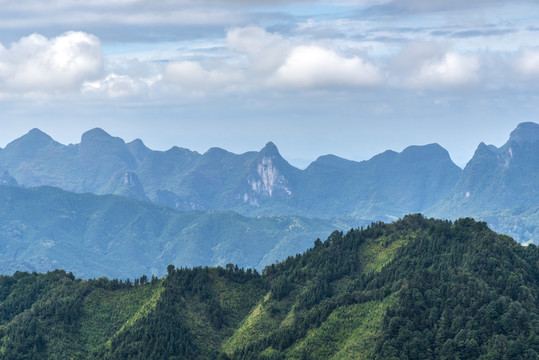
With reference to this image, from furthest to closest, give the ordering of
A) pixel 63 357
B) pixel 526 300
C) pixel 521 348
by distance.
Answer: pixel 63 357
pixel 526 300
pixel 521 348

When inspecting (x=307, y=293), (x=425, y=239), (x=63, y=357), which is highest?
(x=425, y=239)

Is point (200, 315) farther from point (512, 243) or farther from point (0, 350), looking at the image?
point (512, 243)

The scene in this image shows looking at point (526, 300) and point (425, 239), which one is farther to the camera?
point (425, 239)

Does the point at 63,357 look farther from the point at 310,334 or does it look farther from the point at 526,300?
the point at 526,300

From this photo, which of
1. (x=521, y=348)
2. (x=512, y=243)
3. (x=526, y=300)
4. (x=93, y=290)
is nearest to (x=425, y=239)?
(x=512, y=243)

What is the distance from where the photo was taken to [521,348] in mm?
116250

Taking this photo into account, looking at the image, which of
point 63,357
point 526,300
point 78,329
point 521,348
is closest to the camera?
point 521,348

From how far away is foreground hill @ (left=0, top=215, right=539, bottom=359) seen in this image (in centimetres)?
12406

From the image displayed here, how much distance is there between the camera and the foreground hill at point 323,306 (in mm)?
124062

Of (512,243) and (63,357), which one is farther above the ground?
(512,243)

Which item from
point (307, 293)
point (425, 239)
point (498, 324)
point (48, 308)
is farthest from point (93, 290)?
point (498, 324)

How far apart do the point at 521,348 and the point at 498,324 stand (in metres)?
7.16

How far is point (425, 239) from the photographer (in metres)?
160

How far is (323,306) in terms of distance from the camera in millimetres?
145125
